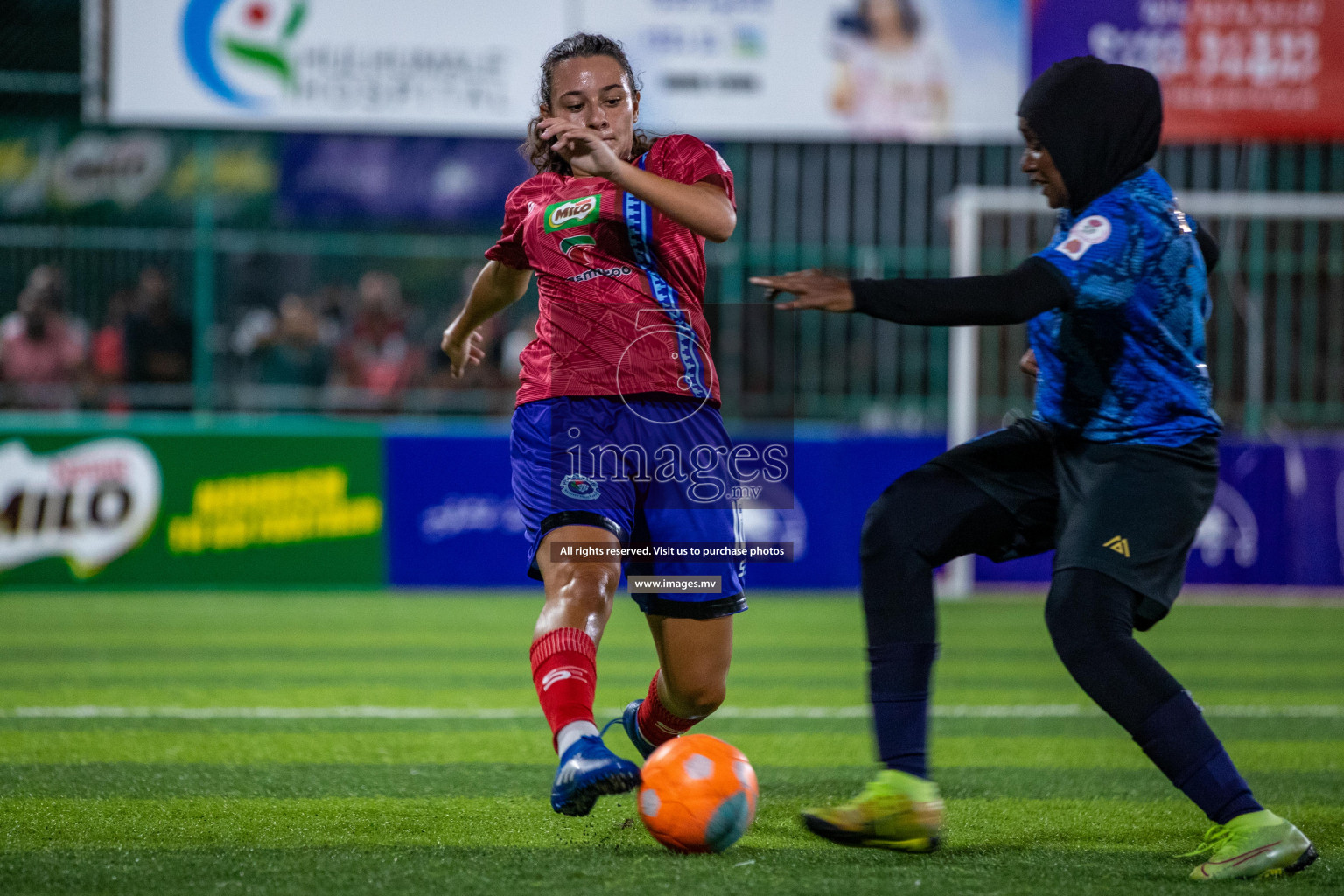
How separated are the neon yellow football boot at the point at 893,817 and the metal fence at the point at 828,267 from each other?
993 cm

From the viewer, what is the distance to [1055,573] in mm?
3510

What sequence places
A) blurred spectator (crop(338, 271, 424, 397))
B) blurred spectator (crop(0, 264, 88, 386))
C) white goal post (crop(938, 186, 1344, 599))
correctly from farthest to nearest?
blurred spectator (crop(338, 271, 424, 397)), blurred spectator (crop(0, 264, 88, 386)), white goal post (crop(938, 186, 1344, 599))

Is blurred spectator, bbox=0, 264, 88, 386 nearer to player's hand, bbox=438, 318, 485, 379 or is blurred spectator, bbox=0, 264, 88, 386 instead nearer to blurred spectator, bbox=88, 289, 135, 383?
blurred spectator, bbox=88, 289, 135, 383

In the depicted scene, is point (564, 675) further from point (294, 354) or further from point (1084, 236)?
point (294, 354)

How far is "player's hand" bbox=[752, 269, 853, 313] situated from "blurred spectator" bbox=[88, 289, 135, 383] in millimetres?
11600

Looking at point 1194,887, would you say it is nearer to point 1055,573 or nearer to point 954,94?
point 1055,573

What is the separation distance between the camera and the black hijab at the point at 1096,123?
3.49m

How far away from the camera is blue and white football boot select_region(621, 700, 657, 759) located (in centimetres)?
430

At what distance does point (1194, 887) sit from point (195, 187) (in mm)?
16363

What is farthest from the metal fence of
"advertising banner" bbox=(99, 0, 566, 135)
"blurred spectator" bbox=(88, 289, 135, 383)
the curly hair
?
the curly hair

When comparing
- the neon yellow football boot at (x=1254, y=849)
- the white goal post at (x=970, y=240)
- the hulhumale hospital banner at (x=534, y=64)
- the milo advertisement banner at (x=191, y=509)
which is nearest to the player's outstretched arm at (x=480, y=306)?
the neon yellow football boot at (x=1254, y=849)

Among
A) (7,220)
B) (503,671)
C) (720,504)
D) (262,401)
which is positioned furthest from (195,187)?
(720,504)

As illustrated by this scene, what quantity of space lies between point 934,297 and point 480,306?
1.69m

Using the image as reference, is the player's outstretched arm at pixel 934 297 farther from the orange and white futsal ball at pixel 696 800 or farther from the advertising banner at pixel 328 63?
the advertising banner at pixel 328 63
